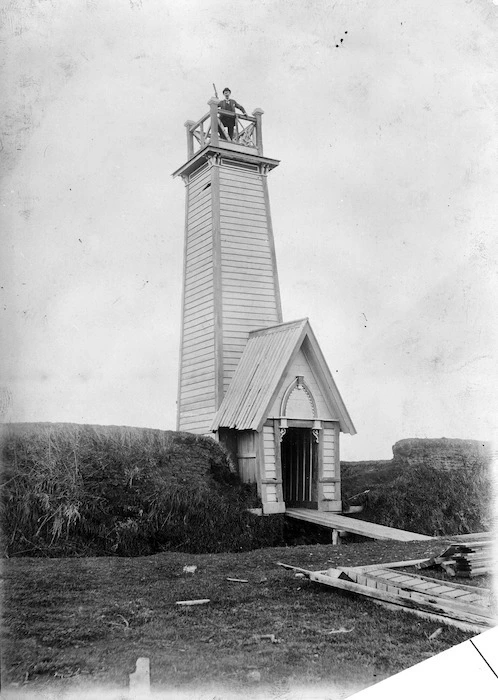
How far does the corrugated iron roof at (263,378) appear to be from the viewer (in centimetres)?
1259

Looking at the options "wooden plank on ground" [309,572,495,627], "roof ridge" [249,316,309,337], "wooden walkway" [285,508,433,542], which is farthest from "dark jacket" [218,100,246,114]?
"wooden plank on ground" [309,572,495,627]

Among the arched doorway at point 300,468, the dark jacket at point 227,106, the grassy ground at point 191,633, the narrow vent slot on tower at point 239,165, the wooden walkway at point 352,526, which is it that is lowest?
the grassy ground at point 191,633

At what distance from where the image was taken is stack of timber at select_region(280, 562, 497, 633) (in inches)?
256

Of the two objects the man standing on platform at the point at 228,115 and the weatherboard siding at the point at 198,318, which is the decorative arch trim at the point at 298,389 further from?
the man standing on platform at the point at 228,115

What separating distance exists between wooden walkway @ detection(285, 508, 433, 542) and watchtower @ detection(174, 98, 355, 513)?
55 centimetres

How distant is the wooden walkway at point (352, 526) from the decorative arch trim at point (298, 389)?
1833mm

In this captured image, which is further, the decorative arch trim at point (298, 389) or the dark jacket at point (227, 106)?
the dark jacket at point (227, 106)

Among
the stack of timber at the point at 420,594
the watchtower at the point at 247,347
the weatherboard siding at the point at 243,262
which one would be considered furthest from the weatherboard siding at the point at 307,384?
the stack of timber at the point at 420,594

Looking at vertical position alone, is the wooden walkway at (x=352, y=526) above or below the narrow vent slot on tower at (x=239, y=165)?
below

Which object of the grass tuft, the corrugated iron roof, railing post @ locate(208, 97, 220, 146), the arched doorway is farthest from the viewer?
railing post @ locate(208, 97, 220, 146)

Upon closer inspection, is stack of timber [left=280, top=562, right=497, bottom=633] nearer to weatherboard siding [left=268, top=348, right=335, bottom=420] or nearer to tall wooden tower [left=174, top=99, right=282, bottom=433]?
weatherboard siding [left=268, top=348, right=335, bottom=420]

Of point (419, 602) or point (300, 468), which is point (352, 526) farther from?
point (419, 602)

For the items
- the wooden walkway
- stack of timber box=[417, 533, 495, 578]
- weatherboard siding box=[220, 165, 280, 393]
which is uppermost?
weatherboard siding box=[220, 165, 280, 393]

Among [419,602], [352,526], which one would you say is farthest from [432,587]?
[352,526]
